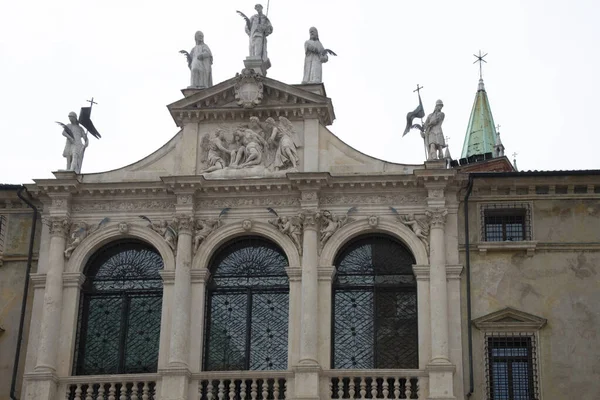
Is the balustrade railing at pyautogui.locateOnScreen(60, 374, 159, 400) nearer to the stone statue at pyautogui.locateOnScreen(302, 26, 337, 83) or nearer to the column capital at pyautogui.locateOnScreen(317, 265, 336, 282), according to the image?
the column capital at pyautogui.locateOnScreen(317, 265, 336, 282)

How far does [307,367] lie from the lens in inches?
1030

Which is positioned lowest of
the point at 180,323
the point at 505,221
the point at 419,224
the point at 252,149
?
the point at 180,323

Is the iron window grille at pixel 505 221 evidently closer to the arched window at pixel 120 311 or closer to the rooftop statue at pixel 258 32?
the rooftop statue at pixel 258 32

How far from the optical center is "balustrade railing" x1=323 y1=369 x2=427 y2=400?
26031 millimetres

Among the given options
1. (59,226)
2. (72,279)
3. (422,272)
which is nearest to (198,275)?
(72,279)

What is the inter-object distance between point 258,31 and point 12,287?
897cm

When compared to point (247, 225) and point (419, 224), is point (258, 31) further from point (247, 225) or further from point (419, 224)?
point (419, 224)

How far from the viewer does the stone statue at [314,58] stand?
2994 centimetres

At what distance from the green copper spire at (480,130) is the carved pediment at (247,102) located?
26.6 metres

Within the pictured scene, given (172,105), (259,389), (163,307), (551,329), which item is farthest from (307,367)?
(172,105)

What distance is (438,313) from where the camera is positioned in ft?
87.3

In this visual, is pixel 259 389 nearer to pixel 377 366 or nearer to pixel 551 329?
pixel 377 366

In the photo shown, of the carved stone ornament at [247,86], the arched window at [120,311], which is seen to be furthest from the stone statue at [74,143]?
the carved stone ornament at [247,86]

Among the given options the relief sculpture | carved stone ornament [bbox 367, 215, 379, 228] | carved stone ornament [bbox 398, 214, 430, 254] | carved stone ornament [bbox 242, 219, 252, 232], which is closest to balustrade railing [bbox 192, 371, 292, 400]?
carved stone ornament [bbox 242, 219, 252, 232]
